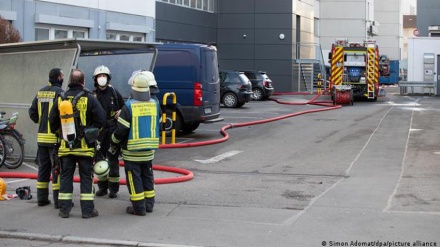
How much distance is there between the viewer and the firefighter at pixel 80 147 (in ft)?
26.7

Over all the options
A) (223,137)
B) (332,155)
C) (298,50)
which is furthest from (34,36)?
(298,50)

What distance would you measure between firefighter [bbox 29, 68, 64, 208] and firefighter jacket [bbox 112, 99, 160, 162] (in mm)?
959

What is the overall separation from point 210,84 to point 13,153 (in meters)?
6.34

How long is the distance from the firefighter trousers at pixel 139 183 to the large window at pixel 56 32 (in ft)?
47.6

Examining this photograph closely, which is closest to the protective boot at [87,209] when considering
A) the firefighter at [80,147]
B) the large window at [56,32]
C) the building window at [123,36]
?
the firefighter at [80,147]

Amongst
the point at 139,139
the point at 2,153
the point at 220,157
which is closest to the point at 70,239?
the point at 139,139

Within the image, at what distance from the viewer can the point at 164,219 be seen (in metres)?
8.04

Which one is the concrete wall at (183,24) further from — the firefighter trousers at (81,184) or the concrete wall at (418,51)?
the firefighter trousers at (81,184)

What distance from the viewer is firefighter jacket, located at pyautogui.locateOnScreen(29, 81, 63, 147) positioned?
8664 millimetres

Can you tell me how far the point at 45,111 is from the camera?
349 inches

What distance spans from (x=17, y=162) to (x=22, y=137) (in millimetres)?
503

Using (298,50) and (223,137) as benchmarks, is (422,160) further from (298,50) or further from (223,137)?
(298,50)

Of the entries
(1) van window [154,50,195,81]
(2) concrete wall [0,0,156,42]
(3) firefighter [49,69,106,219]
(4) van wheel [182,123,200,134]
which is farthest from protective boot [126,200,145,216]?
(2) concrete wall [0,0,156,42]

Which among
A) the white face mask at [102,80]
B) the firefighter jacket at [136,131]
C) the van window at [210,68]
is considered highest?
the van window at [210,68]
